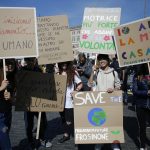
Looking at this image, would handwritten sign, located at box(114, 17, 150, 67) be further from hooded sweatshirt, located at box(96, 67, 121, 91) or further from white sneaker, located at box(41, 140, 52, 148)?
white sneaker, located at box(41, 140, 52, 148)

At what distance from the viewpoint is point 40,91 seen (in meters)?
7.25

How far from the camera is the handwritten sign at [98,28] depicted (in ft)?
25.6

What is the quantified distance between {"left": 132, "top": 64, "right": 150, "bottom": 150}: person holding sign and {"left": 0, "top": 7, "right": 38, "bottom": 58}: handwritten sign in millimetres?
1914

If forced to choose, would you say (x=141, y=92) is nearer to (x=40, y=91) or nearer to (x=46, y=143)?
(x=40, y=91)

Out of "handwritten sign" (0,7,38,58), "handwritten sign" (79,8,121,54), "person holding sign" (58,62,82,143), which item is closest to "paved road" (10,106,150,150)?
"person holding sign" (58,62,82,143)

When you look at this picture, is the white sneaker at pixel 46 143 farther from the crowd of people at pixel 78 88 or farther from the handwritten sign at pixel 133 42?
the handwritten sign at pixel 133 42

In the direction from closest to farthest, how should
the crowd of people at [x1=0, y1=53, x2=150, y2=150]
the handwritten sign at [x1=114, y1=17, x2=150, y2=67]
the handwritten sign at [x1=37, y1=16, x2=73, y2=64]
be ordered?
the crowd of people at [x1=0, y1=53, x2=150, y2=150] < the handwritten sign at [x1=114, y1=17, x2=150, y2=67] < the handwritten sign at [x1=37, y1=16, x2=73, y2=64]

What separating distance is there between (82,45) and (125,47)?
4.37 ft

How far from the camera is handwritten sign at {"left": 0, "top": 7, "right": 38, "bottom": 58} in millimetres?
6195

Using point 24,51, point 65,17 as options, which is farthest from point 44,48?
point 24,51

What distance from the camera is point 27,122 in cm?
766

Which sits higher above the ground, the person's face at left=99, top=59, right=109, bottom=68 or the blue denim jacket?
the person's face at left=99, top=59, right=109, bottom=68

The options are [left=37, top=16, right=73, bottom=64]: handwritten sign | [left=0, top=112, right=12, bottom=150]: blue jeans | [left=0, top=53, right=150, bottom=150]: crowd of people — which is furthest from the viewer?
[left=37, top=16, right=73, bottom=64]: handwritten sign

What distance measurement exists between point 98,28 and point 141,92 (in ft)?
5.64
